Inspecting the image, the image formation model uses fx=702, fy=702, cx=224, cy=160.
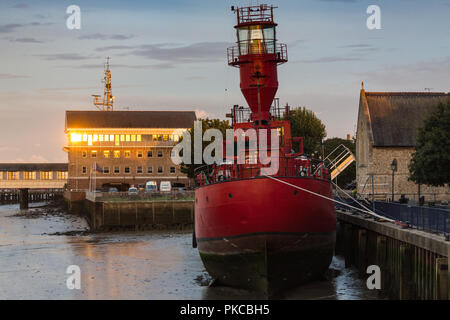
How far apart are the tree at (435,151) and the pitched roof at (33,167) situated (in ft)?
375

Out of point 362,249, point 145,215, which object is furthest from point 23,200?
point 362,249

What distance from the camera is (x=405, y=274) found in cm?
2411

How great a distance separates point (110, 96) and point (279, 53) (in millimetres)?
95976

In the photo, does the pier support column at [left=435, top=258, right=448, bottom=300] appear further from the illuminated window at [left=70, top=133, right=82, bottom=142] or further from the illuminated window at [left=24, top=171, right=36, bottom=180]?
the illuminated window at [left=24, top=171, right=36, bottom=180]

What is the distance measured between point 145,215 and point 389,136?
23520 mm

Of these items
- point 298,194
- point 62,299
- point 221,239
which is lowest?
point 62,299

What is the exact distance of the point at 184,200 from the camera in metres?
64.6

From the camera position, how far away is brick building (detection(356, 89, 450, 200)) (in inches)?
2509

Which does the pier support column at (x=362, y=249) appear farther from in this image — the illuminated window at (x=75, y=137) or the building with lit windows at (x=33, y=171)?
the building with lit windows at (x=33, y=171)

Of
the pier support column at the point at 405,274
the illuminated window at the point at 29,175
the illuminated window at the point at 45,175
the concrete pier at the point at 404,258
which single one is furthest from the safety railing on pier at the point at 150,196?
the illuminated window at the point at 29,175

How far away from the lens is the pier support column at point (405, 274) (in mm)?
23750
